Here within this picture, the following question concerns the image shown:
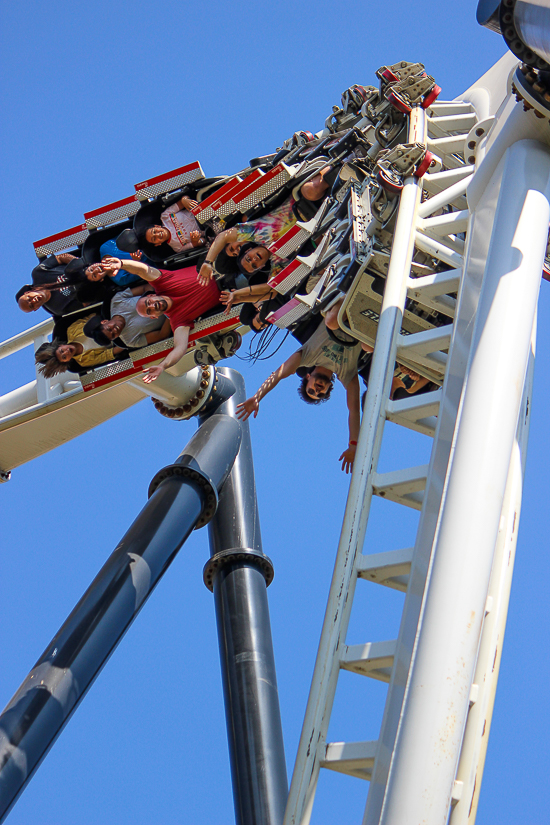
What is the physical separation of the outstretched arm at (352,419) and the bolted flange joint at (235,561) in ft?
5.69

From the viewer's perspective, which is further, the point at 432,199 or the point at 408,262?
the point at 432,199

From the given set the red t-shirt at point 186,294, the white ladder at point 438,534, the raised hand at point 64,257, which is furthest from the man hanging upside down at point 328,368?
the raised hand at point 64,257

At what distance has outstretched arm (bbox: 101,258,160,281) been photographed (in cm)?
940

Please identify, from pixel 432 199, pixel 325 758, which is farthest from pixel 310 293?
pixel 325 758

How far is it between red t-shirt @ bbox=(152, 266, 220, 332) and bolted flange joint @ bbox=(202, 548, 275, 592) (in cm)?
221

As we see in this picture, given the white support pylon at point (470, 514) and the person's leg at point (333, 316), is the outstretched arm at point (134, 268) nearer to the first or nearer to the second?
the person's leg at point (333, 316)

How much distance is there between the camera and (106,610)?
7645 mm

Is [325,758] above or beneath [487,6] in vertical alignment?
beneath

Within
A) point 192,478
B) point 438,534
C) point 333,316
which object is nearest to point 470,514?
point 438,534

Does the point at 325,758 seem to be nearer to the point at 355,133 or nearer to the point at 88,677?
the point at 88,677

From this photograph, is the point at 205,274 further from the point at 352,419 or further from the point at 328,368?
the point at 352,419

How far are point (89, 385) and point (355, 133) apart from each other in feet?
11.9

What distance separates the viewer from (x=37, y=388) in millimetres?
10633

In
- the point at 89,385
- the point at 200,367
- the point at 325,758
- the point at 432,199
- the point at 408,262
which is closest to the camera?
the point at 325,758
